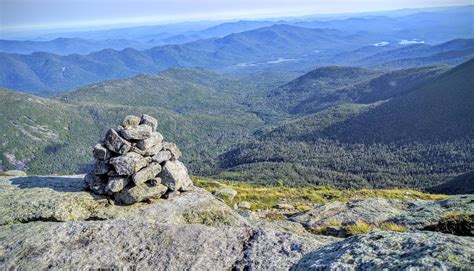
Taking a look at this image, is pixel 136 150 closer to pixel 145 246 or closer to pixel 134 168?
pixel 134 168

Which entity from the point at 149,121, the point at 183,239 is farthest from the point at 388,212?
the point at 149,121

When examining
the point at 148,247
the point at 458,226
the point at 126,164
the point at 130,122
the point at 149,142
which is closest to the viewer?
the point at 458,226

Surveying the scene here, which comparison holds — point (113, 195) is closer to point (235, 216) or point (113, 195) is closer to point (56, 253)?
point (235, 216)

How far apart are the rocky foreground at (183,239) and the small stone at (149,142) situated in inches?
219

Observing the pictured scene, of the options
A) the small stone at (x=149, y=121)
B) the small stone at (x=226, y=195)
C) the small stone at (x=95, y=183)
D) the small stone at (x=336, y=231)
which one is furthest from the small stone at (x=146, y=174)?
the small stone at (x=226, y=195)

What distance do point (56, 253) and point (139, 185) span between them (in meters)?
12.8

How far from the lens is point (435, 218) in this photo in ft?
82.2

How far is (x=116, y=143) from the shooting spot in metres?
30.7

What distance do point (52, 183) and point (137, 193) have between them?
7511mm

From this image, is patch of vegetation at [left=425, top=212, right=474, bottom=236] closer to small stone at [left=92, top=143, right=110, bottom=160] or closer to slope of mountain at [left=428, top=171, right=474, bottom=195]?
small stone at [left=92, top=143, right=110, bottom=160]

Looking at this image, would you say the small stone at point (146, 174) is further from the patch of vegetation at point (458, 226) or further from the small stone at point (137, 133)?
the patch of vegetation at point (458, 226)

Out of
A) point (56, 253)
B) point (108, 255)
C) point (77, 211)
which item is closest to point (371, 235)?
point (108, 255)

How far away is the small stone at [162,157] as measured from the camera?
31.8 m

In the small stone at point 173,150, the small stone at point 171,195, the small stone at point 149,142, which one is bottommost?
the small stone at point 171,195
